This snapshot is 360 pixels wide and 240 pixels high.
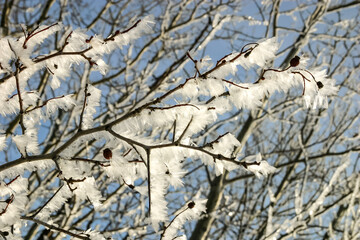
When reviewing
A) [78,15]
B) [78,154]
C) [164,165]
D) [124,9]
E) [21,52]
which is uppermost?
[124,9]

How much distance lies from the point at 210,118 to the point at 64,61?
2.44 feet

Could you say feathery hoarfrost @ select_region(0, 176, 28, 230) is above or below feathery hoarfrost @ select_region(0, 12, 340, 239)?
below

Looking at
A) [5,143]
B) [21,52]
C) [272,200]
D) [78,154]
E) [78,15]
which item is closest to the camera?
[21,52]

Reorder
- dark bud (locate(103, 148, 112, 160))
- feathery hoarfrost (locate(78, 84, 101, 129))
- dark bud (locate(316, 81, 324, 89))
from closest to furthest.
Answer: dark bud (locate(316, 81, 324, 89))
dark bud (locate(103, 148, 112, 160))
feathery hoarfrost (locate(78, 84, 101, 129))

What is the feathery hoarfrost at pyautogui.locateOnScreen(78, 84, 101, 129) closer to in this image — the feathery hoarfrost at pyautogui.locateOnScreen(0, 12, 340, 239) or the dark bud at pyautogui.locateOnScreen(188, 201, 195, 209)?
the feathery hoarfrost at pyautogui.locateOnScreen(0, 12, 340, 239)

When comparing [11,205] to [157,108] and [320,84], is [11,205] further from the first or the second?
[320,84]

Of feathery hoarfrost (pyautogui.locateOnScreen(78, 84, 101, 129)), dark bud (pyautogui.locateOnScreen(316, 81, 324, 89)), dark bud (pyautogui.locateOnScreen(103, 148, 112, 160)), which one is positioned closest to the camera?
dark bud (pyautogui.locateOnScreen(316, 81, 324, 89))

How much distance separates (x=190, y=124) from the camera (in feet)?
4.75

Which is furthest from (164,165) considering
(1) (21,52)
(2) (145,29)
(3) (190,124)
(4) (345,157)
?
(4) (345,157)

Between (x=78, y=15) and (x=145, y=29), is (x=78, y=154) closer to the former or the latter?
(x=78, y=15)

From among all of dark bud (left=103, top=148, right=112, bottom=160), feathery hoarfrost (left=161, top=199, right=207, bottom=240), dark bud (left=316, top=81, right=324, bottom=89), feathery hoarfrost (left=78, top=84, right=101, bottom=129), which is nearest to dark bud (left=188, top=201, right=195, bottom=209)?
feathery hoarfrost (left=161, top=199, right=207, bottom=240)

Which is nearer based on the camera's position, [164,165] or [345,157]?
[164,165]

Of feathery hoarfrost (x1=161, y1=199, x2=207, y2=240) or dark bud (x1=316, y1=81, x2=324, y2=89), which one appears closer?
dark bud (x1=316, y1=81, x2=324, y2=89)

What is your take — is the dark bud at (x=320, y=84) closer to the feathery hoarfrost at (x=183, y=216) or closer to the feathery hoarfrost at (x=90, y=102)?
the feathery hoarfrost at (x=183, y=216)
